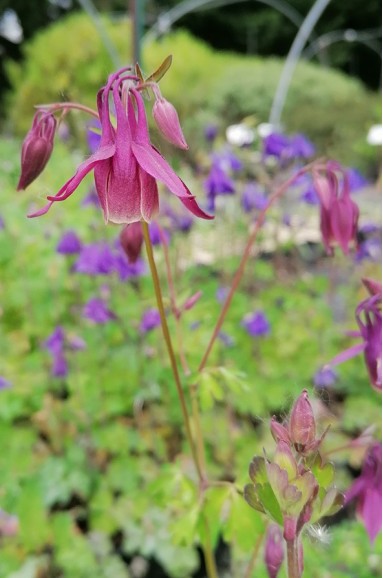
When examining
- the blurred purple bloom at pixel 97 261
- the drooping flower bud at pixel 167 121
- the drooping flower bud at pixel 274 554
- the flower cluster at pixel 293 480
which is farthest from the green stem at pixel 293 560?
the blurred purple bloom at pixel 97 261

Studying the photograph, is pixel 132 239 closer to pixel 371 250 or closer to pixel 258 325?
pixel 258 325

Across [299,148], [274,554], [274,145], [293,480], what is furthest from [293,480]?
[299,148]

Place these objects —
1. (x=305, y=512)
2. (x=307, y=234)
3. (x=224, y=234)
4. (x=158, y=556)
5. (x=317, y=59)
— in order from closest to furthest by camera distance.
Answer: (x=305, y=512) < (x=158, y=556) < (x=224, y=234) < (x=307, y=234) < (x=317, y=59)

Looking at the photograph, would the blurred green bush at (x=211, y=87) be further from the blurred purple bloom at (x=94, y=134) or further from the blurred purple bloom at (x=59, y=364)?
the blurred purple bloom at (x=59, y=364)

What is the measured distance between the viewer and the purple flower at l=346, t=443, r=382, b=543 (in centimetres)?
58

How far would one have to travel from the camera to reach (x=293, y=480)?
370 millimetres

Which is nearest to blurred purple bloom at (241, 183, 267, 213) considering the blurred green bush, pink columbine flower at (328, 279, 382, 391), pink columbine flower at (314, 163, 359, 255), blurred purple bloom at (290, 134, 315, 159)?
blurred purple bloom at (290, 134, 315, 159)

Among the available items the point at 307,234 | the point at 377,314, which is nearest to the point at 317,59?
the point at 307,234

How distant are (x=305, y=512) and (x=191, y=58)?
784cm

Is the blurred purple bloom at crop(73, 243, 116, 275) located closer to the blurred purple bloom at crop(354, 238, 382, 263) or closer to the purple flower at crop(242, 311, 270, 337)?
the purple flower at crop(242, 311, 270, 337)

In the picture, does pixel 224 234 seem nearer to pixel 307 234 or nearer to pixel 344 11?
pixel 307 234

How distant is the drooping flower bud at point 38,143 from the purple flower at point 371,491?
39 centimetres

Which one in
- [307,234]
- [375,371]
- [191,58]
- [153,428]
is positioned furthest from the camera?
[191,58]

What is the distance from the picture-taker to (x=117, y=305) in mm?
1598
